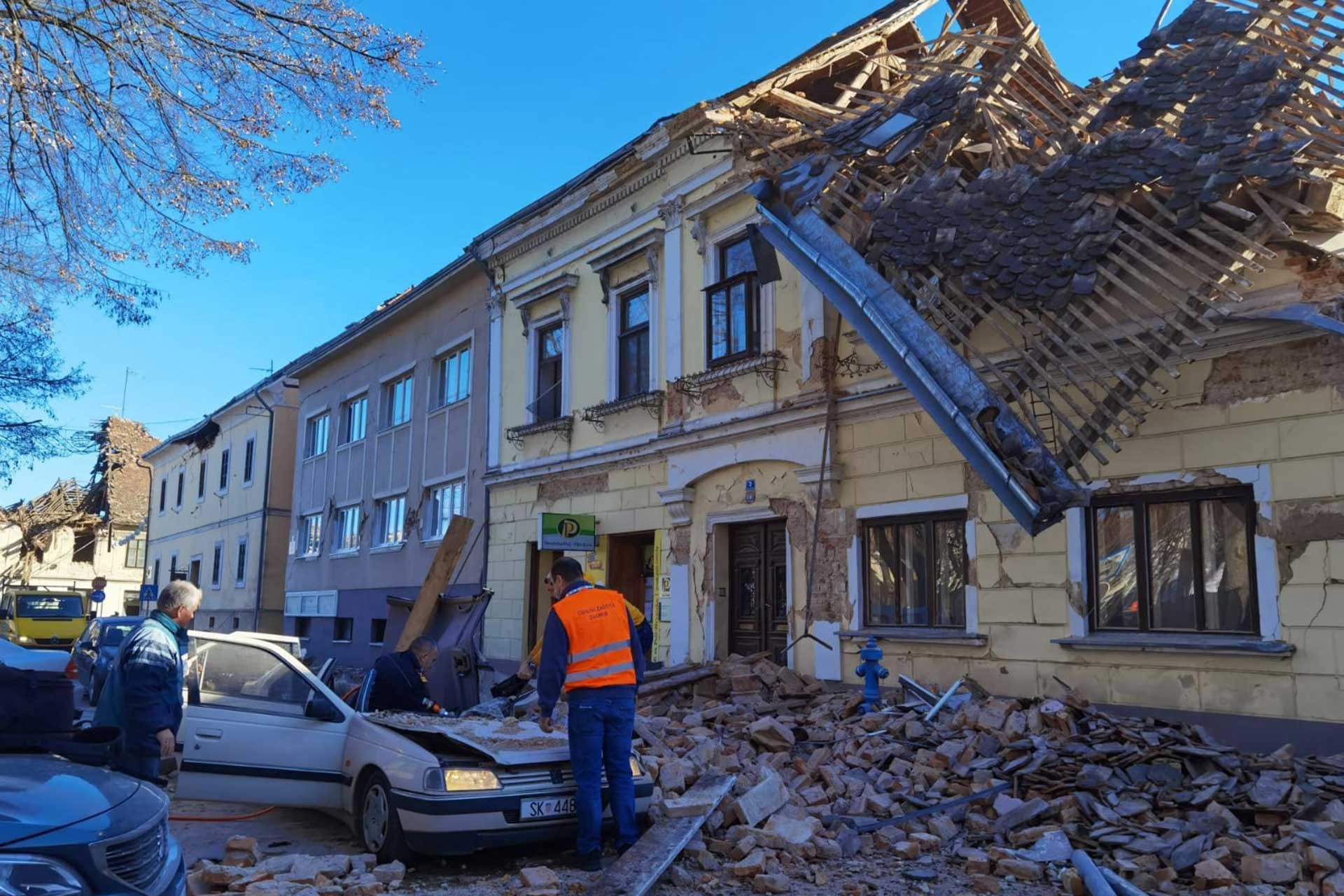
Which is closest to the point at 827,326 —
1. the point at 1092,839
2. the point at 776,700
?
the point at 776,700

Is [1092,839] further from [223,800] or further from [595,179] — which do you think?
[595,179]

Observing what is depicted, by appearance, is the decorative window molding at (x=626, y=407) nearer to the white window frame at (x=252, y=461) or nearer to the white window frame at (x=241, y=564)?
the white window frame at (x=241, y=564)

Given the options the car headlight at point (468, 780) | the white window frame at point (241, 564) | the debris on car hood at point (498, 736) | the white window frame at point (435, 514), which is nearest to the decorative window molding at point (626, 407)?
the white window frame at point (435, 514)

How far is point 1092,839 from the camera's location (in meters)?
6.38

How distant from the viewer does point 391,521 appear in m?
22.0

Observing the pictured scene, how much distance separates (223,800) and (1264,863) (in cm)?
662

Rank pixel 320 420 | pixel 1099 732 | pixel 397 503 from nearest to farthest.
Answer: pixel 1099 732
pixel 397 503
pixel 320 420

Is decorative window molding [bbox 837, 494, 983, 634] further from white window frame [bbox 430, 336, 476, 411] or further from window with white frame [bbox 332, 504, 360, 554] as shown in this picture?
window with white frame [bbox 332, 504, 360, 554]

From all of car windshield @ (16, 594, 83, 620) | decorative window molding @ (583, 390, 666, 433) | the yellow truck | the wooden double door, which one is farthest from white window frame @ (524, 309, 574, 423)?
car windshield @ (16, 594, 83, 620)

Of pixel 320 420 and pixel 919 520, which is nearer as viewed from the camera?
pixel 919 520

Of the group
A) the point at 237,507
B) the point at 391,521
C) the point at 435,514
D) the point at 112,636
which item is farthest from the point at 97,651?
the point at 237,507

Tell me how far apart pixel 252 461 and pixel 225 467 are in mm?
3235

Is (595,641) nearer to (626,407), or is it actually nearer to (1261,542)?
(1261,542)

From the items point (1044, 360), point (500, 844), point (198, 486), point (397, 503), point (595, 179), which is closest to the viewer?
point (500, 844)
